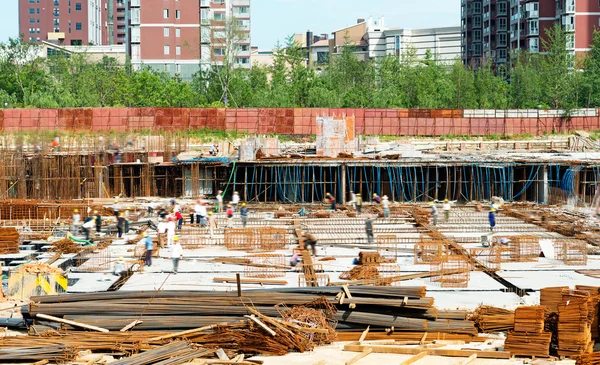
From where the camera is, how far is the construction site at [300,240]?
16.7 m

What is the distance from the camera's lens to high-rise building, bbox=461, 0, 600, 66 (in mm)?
76812

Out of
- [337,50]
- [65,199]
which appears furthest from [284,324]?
[337,50]

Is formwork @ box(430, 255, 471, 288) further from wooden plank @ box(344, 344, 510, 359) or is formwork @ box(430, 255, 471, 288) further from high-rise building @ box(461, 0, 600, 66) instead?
high-rise building @ box(461, 0, 600, 66)

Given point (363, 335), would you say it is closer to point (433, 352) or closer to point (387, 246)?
point (433, 352)

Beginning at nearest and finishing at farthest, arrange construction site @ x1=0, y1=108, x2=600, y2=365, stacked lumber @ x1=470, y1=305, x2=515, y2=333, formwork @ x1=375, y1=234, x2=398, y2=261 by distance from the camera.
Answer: construction site @ x1=0, y1=108, x2=600, y2=365, stacked lumber @ x1=470, y1=305, x2=515, y2=333, formwork @ x1=375, y1=234, x2=398, y2=261

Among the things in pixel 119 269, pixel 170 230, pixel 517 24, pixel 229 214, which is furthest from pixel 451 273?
pixel 517 24

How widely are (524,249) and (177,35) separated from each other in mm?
58018

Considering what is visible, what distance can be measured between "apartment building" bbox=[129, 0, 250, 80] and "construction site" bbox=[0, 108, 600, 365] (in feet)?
81.4

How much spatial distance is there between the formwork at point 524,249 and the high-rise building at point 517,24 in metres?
51.5

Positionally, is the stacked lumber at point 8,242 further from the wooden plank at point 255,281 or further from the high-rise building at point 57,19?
the high-rise building at point 57,19

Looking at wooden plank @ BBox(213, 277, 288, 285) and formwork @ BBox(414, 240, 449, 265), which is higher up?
formwork @ BBox(414, 240, 449, 265)

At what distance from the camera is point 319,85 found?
7125 cm

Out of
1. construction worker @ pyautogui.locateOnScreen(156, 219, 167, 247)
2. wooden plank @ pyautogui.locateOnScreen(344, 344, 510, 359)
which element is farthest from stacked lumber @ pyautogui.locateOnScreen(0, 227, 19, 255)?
wooden plank @ pyautogui.locateOnScreen(344, 344, 510, 359)

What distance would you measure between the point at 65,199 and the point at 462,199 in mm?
16239
